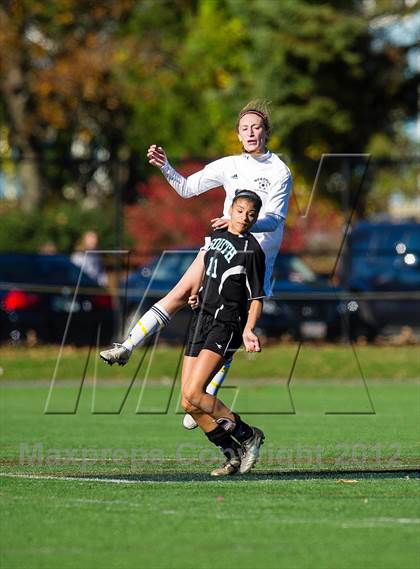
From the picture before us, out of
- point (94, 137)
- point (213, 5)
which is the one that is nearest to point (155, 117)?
point (94, 137)

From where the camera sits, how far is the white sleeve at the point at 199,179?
1085cm

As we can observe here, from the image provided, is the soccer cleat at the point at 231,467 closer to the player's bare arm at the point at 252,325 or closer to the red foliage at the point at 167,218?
the player's bare arm at the point at 252,325

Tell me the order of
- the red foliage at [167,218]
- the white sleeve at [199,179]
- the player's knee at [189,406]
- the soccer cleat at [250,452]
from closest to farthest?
1. the player's knee at [189,406]
2. the soccer cleat at [250,452]
3. the white sleeve at [199,179]
4. the red foliage at [167,218]

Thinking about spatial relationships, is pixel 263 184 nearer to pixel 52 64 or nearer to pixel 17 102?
pixel 52 64

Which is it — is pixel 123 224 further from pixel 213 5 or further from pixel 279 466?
pixel 213 5

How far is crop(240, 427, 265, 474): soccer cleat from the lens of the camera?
33.0 ft

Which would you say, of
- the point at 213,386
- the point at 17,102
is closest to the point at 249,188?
the point at 213,386

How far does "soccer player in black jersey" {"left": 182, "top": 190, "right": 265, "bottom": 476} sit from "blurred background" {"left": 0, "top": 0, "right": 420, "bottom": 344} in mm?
5296

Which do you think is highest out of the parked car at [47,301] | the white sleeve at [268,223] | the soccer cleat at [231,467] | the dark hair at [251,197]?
the dark hair at [251,197]

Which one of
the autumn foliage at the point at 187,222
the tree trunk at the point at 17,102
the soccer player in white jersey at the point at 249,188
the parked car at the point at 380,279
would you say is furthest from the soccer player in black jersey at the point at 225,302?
the tree trunk at the point at 17,102

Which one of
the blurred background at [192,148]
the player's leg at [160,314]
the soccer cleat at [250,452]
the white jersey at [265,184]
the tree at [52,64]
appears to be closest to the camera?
the soccer cleat at [250,452]

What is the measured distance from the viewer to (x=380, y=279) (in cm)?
2431

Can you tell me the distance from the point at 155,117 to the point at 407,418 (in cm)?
3342

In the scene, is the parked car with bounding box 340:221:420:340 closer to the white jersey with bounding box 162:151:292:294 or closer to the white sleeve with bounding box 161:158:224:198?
the white sleeve with bounding box 161:158:224:198
